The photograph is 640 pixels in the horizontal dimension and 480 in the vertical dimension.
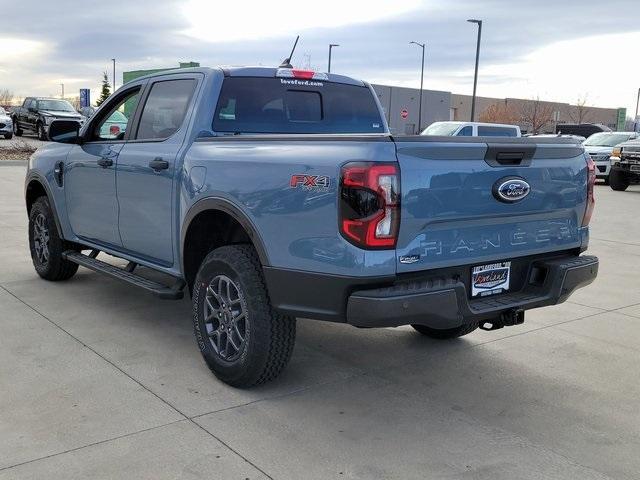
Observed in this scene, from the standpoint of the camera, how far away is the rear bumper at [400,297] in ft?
10.8

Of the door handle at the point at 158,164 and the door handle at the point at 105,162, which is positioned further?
the door handle at the point at 105,162

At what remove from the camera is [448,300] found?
3424 mm

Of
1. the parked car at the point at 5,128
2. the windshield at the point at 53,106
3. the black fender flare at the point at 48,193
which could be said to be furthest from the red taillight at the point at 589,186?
the parked car at the point at 5,128

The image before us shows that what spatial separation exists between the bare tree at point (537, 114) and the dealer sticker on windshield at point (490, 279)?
7436 cm

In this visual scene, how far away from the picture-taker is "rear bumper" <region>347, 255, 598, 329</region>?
3.29 meters

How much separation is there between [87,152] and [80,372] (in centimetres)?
208

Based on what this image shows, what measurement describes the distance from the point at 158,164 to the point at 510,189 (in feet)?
7.49

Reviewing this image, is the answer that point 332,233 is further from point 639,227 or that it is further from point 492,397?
point 639,227

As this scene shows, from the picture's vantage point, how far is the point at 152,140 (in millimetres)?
4855

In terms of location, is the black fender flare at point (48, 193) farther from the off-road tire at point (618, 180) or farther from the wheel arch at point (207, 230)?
the off-road tire at point (618, 180)

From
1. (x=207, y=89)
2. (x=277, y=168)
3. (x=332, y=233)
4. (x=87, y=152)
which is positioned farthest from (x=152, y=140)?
(x=332, y=233)

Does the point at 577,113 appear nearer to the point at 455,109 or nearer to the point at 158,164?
the point at 455,109

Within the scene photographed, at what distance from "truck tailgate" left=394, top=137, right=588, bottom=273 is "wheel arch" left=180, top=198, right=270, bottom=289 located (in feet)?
2.86

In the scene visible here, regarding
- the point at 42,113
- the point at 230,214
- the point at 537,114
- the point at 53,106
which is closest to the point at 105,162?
the point at 230,214
